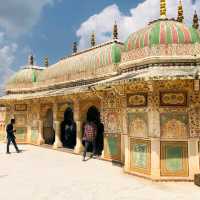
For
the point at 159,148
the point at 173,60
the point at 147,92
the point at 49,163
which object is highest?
the point at 173,60

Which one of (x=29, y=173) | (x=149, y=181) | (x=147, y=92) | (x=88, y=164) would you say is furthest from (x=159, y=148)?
(x=29, y=173)

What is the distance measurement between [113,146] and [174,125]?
123 inches

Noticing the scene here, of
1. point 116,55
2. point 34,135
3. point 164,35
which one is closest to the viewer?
point 164,35

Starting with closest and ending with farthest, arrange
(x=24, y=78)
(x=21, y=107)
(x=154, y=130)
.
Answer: (x=154, y=130) < (x=21, y=107) < (x=24, y=78)

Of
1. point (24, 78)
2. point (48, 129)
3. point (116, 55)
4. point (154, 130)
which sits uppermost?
point (116, 55)

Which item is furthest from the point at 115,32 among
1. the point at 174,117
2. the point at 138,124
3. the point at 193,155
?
the point at 193,155

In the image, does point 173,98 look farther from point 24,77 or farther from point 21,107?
point 24,77

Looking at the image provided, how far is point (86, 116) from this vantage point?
38.2 feet

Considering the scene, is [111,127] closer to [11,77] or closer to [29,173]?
[29,173]

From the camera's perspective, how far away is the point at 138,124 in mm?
7344

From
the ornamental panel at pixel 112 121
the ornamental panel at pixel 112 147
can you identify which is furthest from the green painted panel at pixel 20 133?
the ornamental panel at pixel 112 121

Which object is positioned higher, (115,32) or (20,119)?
(115,32)

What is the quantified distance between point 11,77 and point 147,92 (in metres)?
11.9

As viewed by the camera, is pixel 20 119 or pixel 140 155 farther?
pixel 20 119
